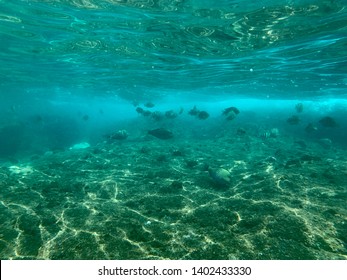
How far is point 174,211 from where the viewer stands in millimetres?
9531

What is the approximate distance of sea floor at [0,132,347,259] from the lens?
7.21 metres

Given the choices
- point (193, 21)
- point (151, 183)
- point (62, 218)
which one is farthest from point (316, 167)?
point (62, 218)

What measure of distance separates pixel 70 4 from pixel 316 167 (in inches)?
581

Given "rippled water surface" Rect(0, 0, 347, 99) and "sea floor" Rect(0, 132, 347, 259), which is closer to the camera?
"sea floor" Rect(0, 132, 347, 259)

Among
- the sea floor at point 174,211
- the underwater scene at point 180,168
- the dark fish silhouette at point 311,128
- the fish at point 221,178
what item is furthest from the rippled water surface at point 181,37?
the sea floor at point 174,211

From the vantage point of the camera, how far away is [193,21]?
14508 mm

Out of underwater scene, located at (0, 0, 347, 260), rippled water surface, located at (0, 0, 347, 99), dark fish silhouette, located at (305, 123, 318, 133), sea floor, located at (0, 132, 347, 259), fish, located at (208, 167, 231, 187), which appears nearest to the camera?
sea floor, located at (0, 132, 347, 259)

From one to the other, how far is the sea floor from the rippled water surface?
24.7 feet

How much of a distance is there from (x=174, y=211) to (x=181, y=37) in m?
11.8

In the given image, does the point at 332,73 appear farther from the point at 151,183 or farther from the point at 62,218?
the point at 62,218

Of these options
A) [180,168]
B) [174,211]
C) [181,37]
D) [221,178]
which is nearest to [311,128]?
[180,168]

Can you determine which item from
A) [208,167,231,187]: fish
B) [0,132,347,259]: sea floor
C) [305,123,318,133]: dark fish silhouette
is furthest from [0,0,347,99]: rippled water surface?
[0,132,347,259]: sea floor

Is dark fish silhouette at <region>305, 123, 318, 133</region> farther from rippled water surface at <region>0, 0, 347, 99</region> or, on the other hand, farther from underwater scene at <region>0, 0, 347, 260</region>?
rippled water surface at <region>0, 0, 347, 99</region>
